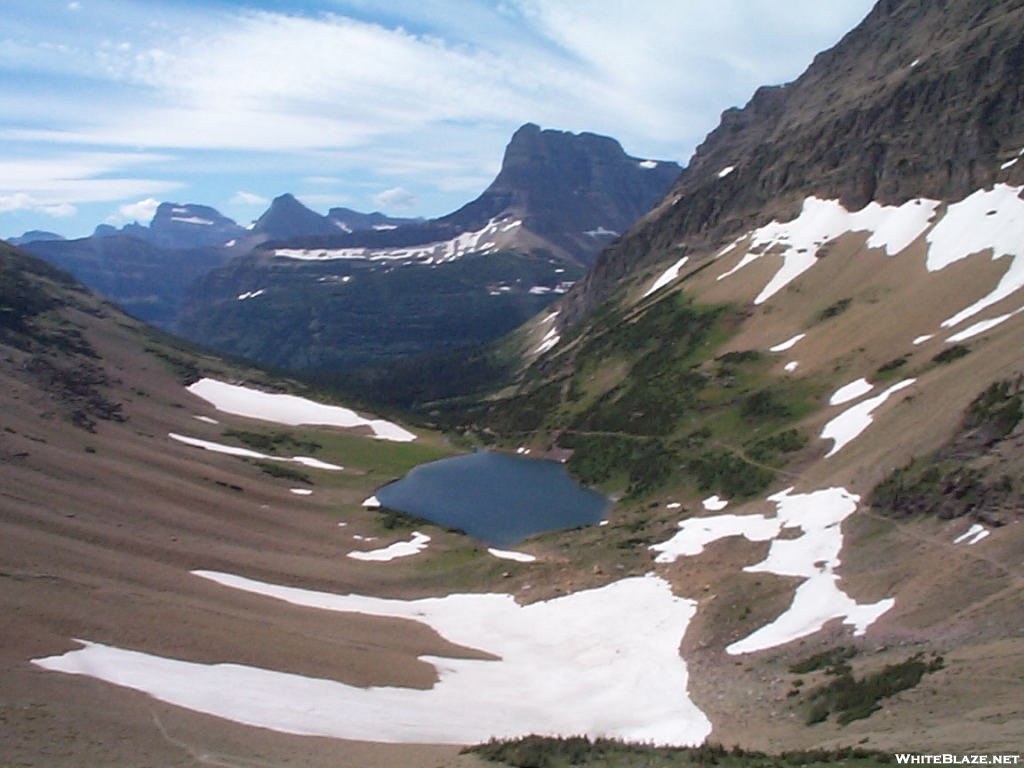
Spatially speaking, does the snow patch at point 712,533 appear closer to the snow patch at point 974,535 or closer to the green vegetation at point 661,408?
the green vegetation at point 661,408

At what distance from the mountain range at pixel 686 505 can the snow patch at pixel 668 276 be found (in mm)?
3047

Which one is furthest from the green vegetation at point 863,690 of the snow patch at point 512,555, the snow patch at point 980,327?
the snow patch at point 980,327

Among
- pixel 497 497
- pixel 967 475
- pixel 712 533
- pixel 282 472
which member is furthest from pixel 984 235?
pixel 282 472

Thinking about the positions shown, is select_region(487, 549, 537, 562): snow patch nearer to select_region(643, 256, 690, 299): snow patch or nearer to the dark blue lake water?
the dark blue lake water

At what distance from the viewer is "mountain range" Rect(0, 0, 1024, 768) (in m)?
29.4

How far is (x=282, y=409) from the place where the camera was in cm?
15050

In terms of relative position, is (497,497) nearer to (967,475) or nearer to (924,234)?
(967,475)

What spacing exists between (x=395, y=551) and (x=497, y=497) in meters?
32.4

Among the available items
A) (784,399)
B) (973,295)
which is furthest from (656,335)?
(973,295)

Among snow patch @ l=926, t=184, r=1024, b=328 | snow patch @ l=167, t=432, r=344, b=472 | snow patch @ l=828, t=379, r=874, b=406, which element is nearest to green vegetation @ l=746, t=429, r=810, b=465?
snow patch @ l=828, t=379, r=874, b=406

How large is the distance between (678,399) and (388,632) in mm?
68456

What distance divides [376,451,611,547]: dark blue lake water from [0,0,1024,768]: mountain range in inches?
156

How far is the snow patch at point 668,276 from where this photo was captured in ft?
529

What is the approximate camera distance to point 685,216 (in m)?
175
